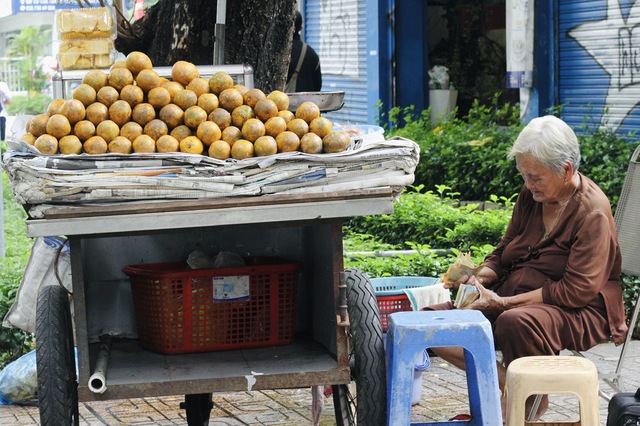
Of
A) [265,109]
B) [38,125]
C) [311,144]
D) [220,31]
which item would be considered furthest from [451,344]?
[220,31]

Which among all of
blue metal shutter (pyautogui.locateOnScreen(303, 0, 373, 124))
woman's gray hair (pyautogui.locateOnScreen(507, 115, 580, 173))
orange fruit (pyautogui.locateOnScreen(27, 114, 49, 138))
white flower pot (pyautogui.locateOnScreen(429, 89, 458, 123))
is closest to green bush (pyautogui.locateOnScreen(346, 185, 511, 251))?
woman's gray hair (pyautogui.locateOnScreen(507, 115, 580, 173))

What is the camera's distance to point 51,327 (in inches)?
140

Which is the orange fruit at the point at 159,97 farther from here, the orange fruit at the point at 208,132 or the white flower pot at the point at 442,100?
the white flower pot at the point at 442,100

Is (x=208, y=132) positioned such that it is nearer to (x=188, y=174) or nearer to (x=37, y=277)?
(x=188, y=174)

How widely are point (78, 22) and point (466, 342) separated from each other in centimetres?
260

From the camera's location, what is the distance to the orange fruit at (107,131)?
12.0 ft

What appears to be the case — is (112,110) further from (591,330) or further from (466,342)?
(591,330)

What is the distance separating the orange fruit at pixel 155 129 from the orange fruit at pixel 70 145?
24 cm

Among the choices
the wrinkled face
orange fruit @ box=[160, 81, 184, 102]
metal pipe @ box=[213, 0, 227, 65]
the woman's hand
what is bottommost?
the woman's hand

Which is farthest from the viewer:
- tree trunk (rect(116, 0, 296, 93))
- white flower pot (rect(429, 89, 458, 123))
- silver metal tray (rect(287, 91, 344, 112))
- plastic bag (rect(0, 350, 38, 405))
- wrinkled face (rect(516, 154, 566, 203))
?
white flower pot (rect(429, 89, 458, 123))

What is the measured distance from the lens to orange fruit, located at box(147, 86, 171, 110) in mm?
3797

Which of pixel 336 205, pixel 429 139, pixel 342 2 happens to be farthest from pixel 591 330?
pixel 342 2

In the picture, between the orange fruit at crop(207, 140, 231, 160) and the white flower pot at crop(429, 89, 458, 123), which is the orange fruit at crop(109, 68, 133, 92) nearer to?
the orange fruit at crop(207, 140, 231, 160)

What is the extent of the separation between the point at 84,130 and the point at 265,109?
2.15 feet
